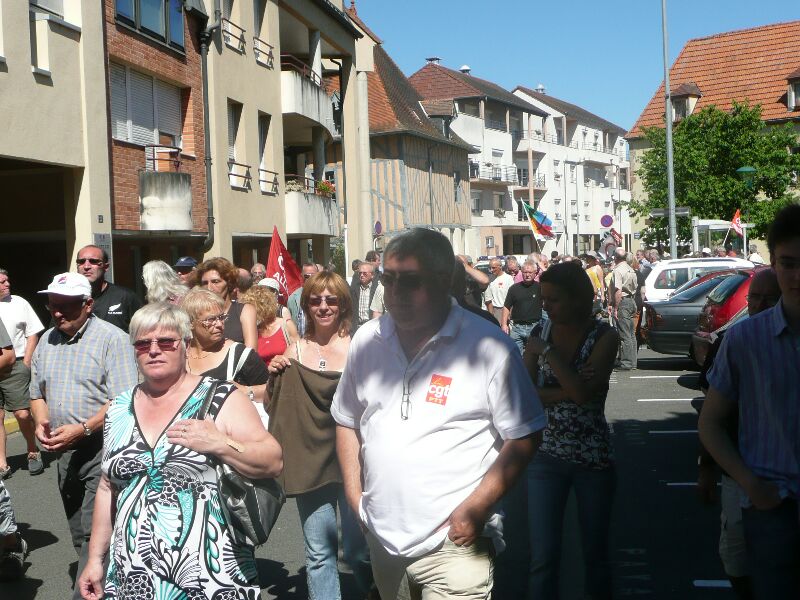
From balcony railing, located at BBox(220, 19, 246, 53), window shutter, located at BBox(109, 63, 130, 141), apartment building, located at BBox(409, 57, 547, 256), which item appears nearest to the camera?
window shutter, located at BBox(109, 63, 130, 141)

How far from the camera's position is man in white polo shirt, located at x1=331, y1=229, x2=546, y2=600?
3463 millimetres

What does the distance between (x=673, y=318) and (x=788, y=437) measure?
49.2ft

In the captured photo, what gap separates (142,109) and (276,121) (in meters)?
6.60

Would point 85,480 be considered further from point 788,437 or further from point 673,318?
point 673,318

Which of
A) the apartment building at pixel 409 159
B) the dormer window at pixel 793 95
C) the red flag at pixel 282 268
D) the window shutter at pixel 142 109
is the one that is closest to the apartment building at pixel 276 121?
the window shutter at pixel 142 109

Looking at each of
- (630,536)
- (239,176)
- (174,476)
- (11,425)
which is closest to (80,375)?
(174,476)

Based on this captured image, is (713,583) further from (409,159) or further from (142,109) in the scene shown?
(409,159)

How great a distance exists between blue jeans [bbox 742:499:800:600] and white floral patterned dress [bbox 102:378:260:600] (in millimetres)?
1775

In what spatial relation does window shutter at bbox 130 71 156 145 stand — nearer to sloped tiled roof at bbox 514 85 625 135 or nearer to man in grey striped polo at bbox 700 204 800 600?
man in grey striped polo at bbox 700 204 800 600

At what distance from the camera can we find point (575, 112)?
288 ft

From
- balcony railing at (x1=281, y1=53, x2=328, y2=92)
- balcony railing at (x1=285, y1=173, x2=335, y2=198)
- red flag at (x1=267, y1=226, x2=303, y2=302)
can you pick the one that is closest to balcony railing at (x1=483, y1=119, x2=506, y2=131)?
balcony railing at (x1=285, y1=173, x2=335, y2=198)

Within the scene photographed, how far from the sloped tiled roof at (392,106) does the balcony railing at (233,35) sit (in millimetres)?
28054

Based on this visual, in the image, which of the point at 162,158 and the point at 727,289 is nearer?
the point at 727,289

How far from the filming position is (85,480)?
18.4 feet
